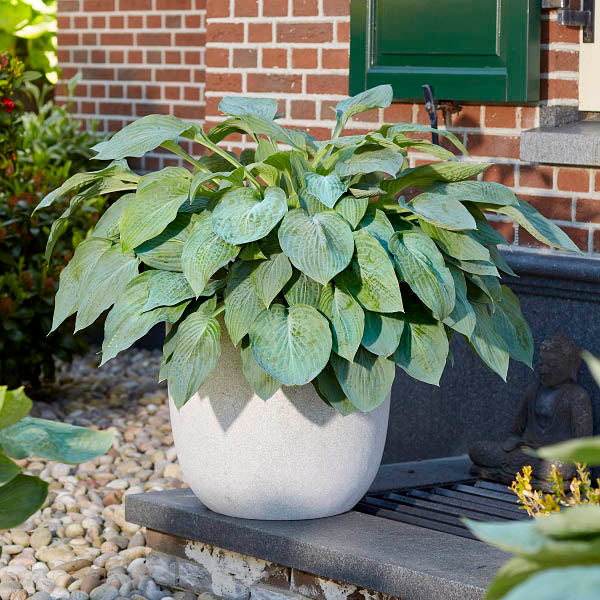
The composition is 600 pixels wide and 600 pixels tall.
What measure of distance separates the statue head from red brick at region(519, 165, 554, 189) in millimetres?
565

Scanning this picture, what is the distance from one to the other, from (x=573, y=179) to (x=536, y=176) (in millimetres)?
137

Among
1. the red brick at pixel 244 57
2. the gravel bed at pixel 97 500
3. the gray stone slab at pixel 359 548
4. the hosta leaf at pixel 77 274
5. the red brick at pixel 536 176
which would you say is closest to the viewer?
the gray stone slab at pixel 359 548

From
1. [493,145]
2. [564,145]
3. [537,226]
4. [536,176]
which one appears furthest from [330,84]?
[537,226]

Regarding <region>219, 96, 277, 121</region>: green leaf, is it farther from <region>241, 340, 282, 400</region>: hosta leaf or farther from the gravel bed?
the gravel bed

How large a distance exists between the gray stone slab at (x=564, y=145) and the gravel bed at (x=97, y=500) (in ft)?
5.63

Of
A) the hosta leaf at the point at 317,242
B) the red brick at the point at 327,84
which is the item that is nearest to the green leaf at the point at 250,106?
the hosta leaf at the point at 317,242

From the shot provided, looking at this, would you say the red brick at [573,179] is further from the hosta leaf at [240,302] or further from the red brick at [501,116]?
the hosta leaf at [240,302]

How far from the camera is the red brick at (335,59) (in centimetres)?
402

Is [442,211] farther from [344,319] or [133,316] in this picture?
[133,316]

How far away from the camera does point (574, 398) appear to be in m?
3.29

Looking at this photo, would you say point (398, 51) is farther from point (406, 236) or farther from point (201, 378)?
point (201, 378)

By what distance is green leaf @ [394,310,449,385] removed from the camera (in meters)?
2.52

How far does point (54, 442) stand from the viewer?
1.43 m

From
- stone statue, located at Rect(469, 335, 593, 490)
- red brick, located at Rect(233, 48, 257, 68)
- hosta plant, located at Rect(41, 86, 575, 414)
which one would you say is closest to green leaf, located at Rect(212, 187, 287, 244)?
hosta plant, located at Rect(41, 86, 575, 414)
